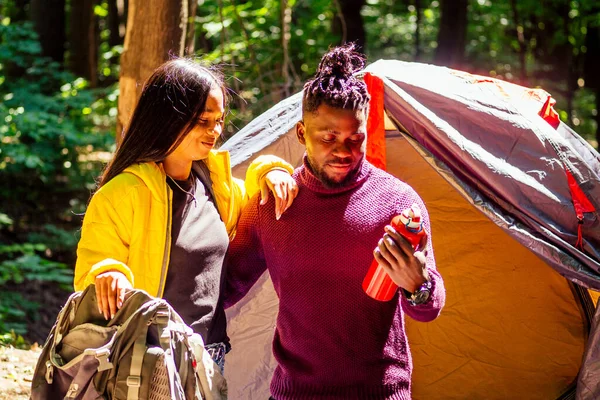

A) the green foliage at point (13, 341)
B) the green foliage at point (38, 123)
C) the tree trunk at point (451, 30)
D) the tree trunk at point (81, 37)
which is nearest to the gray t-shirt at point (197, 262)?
the green foliage at point (13, 341)

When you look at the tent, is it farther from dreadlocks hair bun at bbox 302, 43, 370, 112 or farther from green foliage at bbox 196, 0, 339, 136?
green foliage at bbox 196, 0, 339, 136

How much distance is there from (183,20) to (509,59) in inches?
431

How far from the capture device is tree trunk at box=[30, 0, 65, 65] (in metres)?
11.1

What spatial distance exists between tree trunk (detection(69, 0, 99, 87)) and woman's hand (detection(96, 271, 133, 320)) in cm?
1073

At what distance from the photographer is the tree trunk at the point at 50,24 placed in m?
11.1

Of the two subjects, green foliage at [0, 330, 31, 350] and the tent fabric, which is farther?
green foliage at [0, 330, 31, 350]

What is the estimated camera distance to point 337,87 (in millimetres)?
2148

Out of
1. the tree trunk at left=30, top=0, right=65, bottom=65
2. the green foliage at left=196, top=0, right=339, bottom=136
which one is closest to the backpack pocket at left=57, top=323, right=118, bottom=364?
the green foliage at left=196, top=0, right=339, bottom=136

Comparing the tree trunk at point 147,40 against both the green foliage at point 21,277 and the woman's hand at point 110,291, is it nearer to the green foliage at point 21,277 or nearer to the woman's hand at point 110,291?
the green foliage at point 21,277

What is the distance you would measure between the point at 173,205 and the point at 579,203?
1695mm

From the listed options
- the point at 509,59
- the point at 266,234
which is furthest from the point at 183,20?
the point at 509,59

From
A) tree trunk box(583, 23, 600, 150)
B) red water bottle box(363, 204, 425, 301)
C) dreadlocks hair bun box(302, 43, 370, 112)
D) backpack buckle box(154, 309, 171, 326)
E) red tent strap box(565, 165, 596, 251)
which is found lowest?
tree trunk box(583, 23, 600, 150)

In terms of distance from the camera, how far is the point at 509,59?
1430 cm

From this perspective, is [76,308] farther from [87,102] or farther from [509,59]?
[509,59]
